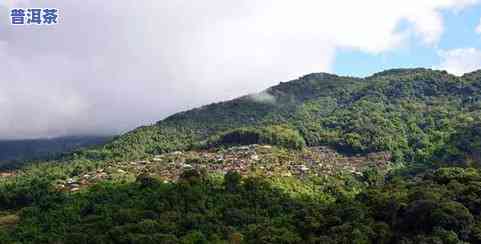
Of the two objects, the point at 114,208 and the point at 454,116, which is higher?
the point at 454,116

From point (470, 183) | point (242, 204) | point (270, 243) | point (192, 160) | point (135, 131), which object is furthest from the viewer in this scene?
point (135, 131)

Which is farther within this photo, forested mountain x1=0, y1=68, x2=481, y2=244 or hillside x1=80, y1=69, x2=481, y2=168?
hillside x1=80, y1=69, x2=481, y2=168

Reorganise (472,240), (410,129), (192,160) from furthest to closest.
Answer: (410,129), (192,160), (472,240)

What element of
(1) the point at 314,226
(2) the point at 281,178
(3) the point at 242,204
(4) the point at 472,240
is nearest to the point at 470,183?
(4) the point at 472,240

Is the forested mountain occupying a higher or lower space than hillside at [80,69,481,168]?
lower

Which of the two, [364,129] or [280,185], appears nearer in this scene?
[280,185]

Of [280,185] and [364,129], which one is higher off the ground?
[364,129]

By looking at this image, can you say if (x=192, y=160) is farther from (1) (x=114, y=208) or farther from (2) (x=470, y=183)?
(2) (x=470, y=183)

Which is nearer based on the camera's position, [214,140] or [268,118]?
[214,140]
